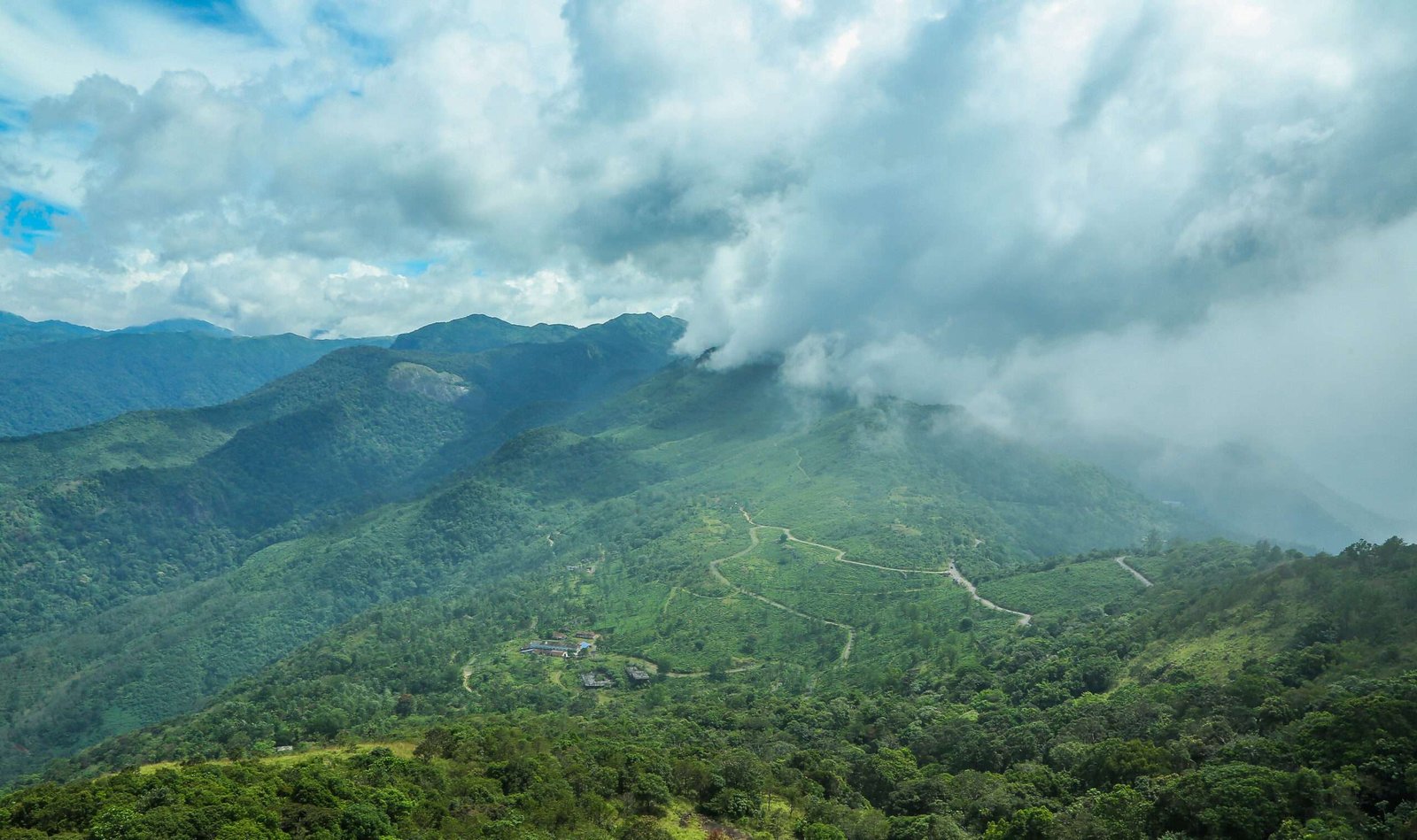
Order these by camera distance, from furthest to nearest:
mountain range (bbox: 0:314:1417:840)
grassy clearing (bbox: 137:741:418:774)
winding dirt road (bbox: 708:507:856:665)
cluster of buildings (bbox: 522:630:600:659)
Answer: cluster of buildings (bbox: 522:630:600:659)
winding dirt road (bbox: 708:507:856:665)
grassy clearing (bbox: 137:741:418:774)
mountain range (bbox: 0:314:1417:840)

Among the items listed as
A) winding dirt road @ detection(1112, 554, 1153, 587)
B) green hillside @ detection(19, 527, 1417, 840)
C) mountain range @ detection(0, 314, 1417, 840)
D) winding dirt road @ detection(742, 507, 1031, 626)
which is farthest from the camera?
winding dirt road @ detection(1112, 554, 1153, 587)

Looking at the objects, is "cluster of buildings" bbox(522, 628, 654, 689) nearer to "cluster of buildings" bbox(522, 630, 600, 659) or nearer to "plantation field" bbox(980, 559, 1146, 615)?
"cluster of buildings" bbox(522, 630, 600, 659)

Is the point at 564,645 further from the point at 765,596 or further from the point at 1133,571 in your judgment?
the point at 1133,571

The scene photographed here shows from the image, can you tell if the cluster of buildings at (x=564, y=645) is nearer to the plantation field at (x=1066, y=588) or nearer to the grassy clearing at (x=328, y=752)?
the grassy clearing at (x=328, y=752)

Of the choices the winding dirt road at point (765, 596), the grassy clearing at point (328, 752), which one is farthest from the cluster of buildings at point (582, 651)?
the grassy clearing at point (328, 752)

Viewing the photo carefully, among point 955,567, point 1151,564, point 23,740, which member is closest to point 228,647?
point 23,740

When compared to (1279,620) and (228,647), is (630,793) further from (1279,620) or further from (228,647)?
(228,647)

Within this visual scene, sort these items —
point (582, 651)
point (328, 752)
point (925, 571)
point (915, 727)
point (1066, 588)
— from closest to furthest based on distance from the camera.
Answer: point (328, 752) < point (915, 727) < point (1066, 588) < point (582, 651) < point (925, 571)

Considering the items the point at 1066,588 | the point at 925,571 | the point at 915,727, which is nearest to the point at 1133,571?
the point at 1066,588

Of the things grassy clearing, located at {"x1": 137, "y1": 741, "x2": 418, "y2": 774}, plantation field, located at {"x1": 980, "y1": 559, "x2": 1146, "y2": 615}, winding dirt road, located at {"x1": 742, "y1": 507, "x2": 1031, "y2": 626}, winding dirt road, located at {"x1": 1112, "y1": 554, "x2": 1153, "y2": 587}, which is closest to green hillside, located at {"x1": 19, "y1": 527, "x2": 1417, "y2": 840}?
grassy clearing, located at {"x1": 137, "y1": 741, "x2": 418, "y2": 774}

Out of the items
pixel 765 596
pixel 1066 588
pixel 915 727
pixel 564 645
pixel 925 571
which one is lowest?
pixel 564 645

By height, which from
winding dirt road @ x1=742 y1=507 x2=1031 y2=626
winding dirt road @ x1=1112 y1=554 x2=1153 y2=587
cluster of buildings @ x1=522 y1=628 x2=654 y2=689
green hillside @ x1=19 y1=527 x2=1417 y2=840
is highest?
winding dirt road @ x1=1112 y1=554 x2=1153 y2=587
